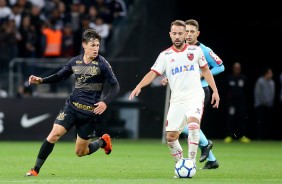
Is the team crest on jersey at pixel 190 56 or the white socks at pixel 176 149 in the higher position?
the team crest on jersey at pixel 190 56

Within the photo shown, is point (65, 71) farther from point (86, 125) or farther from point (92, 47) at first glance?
point (86, 125)

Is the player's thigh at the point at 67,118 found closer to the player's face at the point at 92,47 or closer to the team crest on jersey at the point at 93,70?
the team crest on jersey at the point at 93,70

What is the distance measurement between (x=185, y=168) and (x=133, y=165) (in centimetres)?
328

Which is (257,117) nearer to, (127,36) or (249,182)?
(127,36)

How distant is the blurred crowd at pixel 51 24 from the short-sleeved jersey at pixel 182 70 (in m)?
11.4

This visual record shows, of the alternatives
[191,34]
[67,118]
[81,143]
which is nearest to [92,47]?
[67,118]

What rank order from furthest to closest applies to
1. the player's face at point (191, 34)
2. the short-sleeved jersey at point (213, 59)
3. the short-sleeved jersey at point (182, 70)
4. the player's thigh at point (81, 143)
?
the short-sleeved jersey at point (213, 59) → the player's face at point (191, 34) → the player's thigh at point (81, 143) → the short-sleeved jersey at point (182, 70)

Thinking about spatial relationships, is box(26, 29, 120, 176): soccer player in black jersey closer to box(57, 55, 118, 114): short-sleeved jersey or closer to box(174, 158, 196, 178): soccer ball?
box(57, 55, 118, 114): short-sleeved jersey

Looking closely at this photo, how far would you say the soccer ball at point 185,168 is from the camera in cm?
1194

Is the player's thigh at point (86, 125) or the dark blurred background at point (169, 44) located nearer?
the player's thigh at point (86, 125)

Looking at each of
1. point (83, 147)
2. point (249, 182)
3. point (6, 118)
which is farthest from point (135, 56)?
point (249, 182)

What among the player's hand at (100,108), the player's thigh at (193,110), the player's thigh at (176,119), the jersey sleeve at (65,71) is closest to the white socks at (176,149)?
the player's thigh at (176,119)

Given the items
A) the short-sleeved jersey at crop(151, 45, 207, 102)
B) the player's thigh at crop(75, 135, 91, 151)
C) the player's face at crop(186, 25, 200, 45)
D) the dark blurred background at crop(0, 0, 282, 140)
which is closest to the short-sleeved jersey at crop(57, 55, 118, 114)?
the player's thigh at crop(75, 135, 91, 151)

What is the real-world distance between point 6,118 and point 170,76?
11.3 meters
